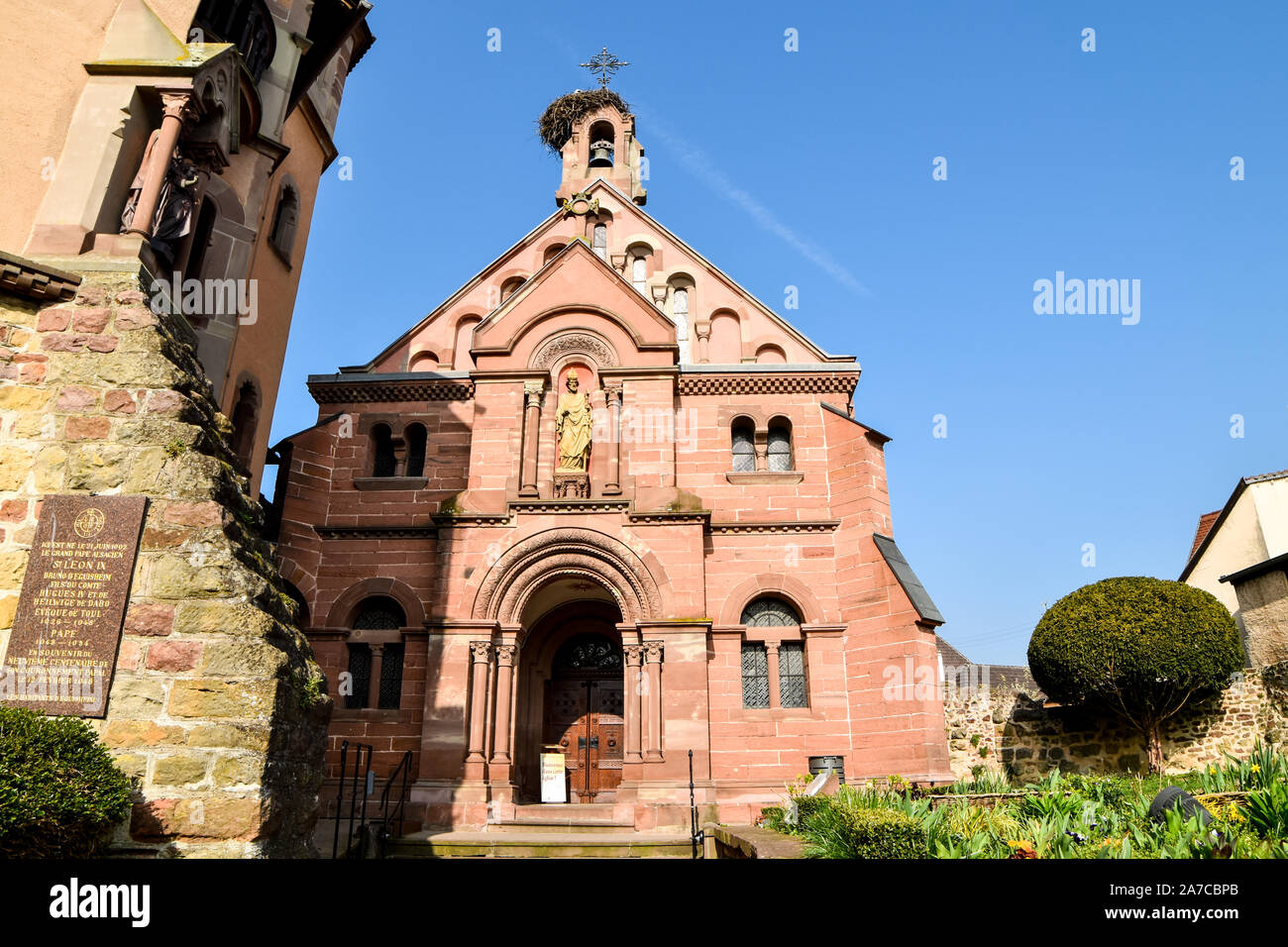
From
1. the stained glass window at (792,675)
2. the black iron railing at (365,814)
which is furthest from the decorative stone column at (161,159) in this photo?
the stained glass window at (792,675)

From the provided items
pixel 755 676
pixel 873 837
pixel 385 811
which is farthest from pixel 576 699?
pixel 873 837

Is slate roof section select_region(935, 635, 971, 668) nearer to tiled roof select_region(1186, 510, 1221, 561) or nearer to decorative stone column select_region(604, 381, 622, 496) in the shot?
tiled roof select_region(1186, 510, 1221, 561)

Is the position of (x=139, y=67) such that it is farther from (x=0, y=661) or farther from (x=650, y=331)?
(x=650, y=331)

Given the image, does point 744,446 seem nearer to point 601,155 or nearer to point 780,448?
point 780,448

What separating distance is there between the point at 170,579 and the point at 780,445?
14.3 metres

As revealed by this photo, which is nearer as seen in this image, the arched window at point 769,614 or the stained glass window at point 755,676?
the stained glass window at point 755,676

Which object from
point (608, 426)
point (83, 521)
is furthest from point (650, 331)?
point (83, 521)

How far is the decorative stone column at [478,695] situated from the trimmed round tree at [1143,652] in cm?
1210

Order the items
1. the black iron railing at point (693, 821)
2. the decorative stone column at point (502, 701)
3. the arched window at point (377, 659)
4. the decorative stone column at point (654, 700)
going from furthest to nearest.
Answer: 1. the arched window at point (377, 659)
2. the decorative stone column at point (502, 701)
3. the decorative stone column at point (654, 700)
4. the black iron railing at point (693, 821)

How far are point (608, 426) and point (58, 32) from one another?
36.4 ft

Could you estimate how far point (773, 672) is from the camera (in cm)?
1656

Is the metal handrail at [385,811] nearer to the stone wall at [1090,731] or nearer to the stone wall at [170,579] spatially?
the stone wall at [170,579]

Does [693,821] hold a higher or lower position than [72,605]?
lower

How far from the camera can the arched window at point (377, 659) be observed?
54.7 ft
